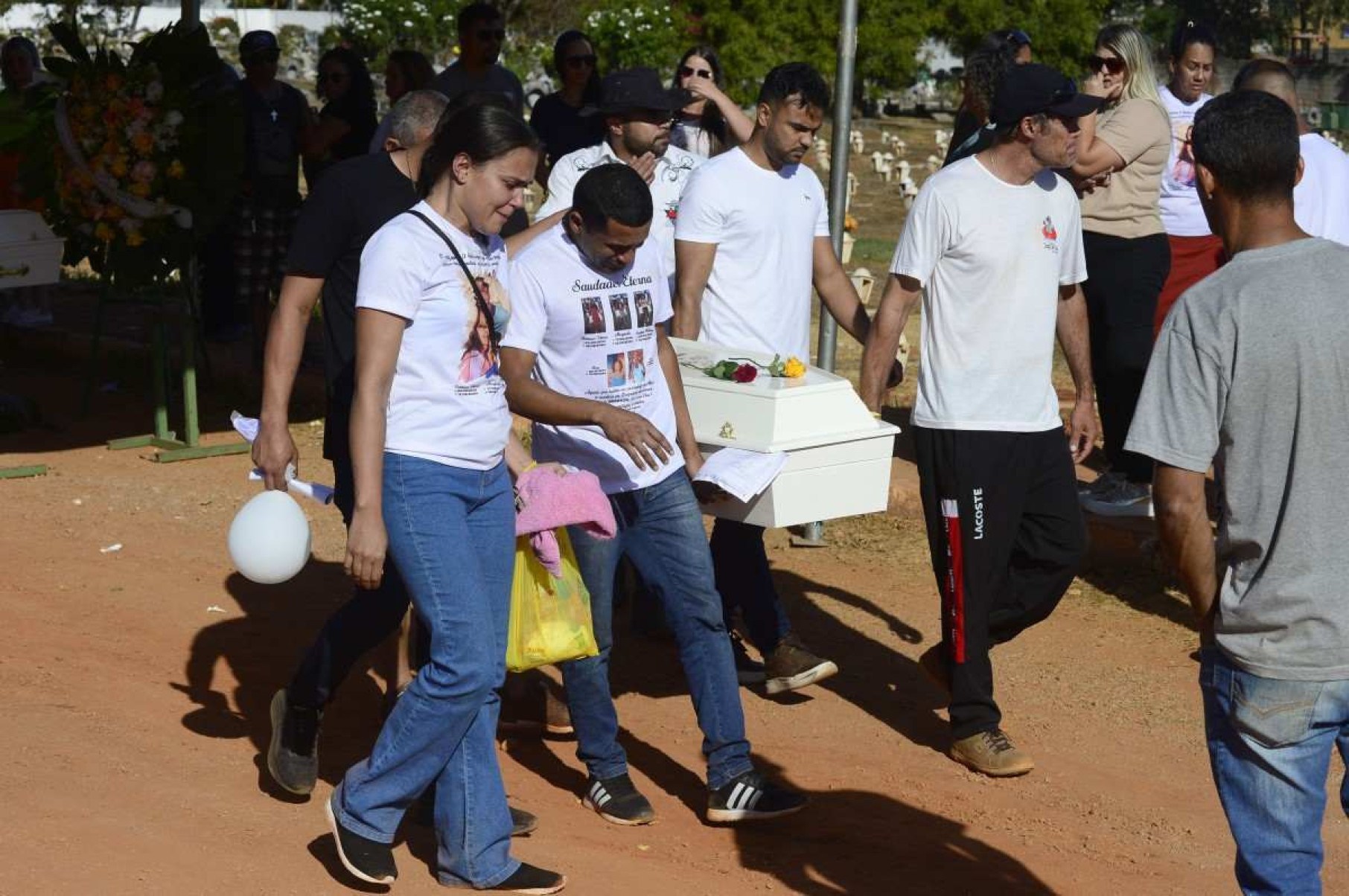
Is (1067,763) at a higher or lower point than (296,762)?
lower

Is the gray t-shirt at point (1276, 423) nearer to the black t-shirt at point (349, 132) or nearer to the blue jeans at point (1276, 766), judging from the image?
the blue jeans at point (1276, 766)

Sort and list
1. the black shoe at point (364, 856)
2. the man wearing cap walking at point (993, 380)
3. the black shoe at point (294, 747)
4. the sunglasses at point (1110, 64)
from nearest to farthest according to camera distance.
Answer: the black shoe at point (364, 856), the black shoe at point (294, 747), the man wearing cap walking at point (993, 380), the sunglasses at point (1110, 64)

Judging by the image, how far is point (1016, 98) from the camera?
18.7ft

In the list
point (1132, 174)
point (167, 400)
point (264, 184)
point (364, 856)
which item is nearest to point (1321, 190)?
point (1132, 174)

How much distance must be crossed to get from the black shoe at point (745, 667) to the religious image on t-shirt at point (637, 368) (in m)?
1.72

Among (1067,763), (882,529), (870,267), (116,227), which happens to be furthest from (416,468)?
(870,267)

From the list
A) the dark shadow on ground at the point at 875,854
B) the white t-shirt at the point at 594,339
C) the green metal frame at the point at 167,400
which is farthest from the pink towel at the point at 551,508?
the green metal frame at the point at 167,400

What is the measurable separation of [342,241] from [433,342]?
0.88 metres

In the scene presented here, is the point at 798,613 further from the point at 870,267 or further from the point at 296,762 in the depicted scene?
the point at 870,267

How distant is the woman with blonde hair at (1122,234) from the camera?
7.71m

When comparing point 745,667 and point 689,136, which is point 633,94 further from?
point 745,667

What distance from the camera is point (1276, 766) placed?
344 cm

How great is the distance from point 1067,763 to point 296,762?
2.64m

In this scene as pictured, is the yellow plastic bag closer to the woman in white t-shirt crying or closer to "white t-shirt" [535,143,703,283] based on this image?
the woman in white t-shirt crying
